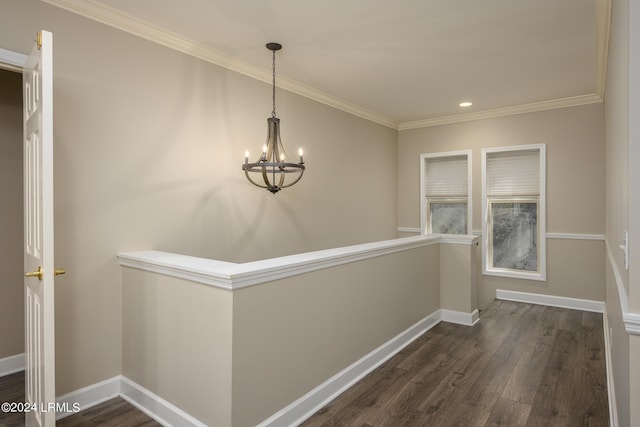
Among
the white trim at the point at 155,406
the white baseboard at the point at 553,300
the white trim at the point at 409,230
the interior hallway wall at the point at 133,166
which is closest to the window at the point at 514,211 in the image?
the white baseboard at the point at 553,300

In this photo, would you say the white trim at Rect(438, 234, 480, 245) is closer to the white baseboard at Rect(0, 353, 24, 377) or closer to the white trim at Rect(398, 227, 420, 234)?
the white trim at Rect(398, 227, 420, 234)

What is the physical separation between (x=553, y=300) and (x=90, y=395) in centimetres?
491

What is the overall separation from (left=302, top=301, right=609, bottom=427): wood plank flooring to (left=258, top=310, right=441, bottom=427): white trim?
4cm

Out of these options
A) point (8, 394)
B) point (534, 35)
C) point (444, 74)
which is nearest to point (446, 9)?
point (534, 35)

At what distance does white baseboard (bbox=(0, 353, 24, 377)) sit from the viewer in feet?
9.03

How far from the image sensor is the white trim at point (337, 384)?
2.10 metres

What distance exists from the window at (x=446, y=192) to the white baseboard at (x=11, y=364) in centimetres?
481

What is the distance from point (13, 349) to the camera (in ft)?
9.27

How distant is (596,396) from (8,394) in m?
3.90

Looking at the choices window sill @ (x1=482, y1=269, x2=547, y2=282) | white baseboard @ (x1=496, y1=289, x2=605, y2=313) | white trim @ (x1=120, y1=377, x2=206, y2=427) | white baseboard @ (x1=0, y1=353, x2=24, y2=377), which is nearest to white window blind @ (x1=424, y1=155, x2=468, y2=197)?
window sill @ (x1=482, y1=269, x2=547, y2=282)

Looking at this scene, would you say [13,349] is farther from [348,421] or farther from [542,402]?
[542,402]

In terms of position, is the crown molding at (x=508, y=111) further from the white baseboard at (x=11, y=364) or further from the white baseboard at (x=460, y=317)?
the white baseboard at (x=11, y=364)

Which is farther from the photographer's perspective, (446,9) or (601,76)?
(601,76)

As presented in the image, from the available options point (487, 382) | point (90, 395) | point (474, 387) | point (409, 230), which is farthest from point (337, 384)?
point (409, 230)
